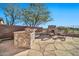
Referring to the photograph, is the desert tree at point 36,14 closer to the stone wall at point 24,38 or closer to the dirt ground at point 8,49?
the stone wall at point 24,38

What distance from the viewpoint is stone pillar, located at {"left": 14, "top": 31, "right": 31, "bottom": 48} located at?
2803mm

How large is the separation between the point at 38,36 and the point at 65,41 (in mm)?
348

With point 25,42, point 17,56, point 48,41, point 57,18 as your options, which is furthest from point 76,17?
point 17,56

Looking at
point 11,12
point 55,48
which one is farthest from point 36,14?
point 55,48

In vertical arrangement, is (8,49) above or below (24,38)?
below

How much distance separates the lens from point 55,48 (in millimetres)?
2814

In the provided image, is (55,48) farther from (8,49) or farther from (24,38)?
(8,49)

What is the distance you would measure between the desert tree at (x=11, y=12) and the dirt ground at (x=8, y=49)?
25cm

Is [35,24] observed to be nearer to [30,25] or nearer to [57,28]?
[30,25]

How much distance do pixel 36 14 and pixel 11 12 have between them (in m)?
0.32

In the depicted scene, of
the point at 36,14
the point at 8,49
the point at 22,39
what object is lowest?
the point at 8,49

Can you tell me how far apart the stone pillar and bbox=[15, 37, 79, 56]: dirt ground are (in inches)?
3.0

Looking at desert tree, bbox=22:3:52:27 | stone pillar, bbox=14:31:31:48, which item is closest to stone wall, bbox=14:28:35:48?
stone pillar, bbox=14:31:31:48

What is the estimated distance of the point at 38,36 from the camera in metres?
2.81
